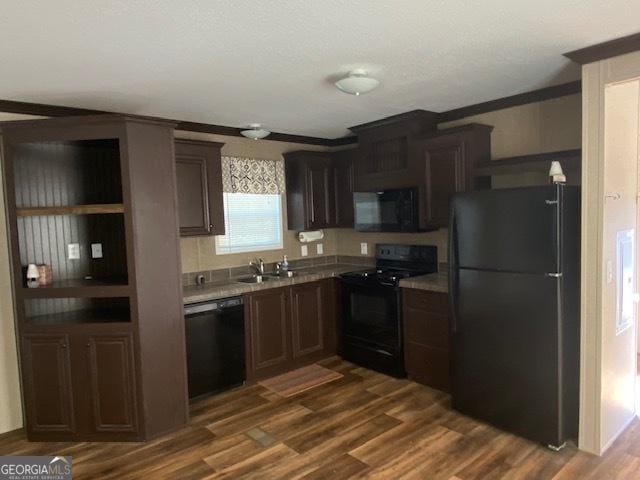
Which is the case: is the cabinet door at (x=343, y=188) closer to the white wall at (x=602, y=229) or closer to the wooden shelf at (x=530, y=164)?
the wooden shelf at (x=530, y=164)

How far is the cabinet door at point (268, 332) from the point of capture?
3.90m

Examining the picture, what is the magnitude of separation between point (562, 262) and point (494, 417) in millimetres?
1209

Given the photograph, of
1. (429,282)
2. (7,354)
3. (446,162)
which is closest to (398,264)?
(429,282)

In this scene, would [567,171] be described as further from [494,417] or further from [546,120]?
[494,417]

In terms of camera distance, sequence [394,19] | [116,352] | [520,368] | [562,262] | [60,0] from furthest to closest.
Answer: [116,352] → [520,368] → [562,262] → [394,19] → [60,0]

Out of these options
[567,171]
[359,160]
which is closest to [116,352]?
[359,160]

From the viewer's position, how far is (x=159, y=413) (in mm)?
3027

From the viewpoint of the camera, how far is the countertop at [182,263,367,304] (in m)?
3.53

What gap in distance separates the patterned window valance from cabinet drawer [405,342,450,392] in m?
2.27

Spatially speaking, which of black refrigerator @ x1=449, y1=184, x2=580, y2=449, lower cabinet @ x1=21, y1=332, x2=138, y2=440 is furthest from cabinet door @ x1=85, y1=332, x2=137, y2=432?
black refrigerator @ x1=449, y1=184, x2=580, y2=449

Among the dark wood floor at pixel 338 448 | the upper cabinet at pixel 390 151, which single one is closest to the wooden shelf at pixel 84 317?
the dark wood floor at pixel 338 448

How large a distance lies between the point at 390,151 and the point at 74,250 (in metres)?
3.09

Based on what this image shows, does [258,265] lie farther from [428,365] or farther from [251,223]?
[428,365]

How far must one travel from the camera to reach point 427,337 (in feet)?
11.9
